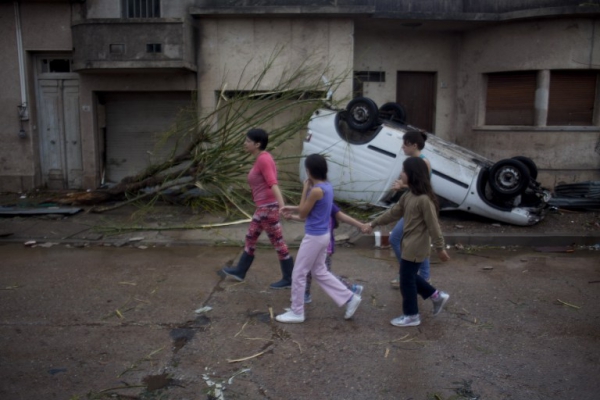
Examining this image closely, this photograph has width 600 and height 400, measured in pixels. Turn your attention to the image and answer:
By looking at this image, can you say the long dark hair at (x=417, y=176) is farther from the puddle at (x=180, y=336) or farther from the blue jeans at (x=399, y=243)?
the puddle at (x=180, y=336)

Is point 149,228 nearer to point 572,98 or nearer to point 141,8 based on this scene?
point 141,8

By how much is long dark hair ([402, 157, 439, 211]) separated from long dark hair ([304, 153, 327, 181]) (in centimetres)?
71

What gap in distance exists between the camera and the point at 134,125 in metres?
12.2

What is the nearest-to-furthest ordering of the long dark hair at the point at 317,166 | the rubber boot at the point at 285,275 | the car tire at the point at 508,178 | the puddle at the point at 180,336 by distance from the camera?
the puddle at the point at 180,336, the long dark hair at the point at 317,166, the rubber boot at the point at 285,275, the car tire at the point at 508,178

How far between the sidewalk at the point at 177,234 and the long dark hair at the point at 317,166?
3261 mm

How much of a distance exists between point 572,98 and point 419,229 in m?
8.40

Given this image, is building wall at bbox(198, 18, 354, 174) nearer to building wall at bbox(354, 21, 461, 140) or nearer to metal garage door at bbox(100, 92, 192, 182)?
metal garage door at bbox(100, 92, 192, 182)

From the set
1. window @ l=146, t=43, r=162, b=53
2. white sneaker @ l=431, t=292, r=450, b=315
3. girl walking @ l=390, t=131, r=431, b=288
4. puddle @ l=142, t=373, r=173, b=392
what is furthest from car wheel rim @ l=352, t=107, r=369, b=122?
puddle @ l=142, t=373, r=173, b=392

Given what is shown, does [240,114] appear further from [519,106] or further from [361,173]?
[519,106]

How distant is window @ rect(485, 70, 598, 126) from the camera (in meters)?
11.3

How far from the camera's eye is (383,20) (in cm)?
1149

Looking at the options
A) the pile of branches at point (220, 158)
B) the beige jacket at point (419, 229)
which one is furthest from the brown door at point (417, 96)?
the beige jacket at point (419, 229)

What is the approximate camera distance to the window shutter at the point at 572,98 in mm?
11320

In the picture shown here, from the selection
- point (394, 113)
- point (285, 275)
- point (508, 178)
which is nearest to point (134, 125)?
point (394, 113)
